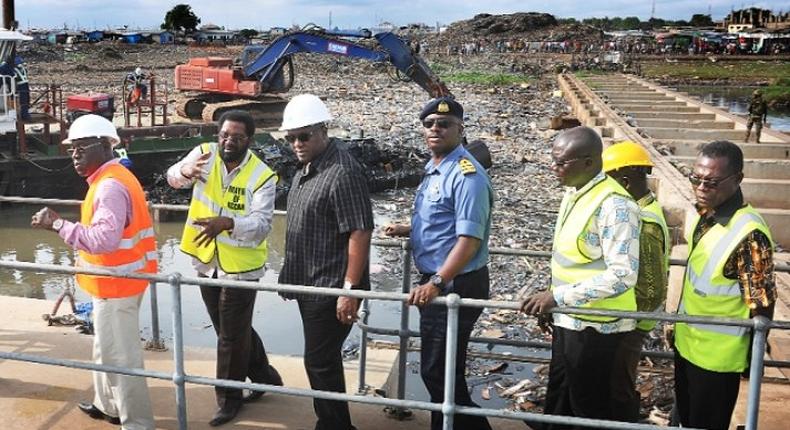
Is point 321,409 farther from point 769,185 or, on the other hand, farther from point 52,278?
point 769,185

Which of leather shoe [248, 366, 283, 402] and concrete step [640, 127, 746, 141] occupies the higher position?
concrete step [640, 127, 746, 141]

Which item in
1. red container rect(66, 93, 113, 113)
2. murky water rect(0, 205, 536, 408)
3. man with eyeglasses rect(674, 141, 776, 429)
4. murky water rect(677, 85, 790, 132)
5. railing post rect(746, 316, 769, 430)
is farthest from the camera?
murky water rect(677, 85, 790, 132)

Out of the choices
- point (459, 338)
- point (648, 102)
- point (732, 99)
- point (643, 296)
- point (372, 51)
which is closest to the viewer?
point (643, 296)

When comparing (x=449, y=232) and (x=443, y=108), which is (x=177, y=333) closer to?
(x=449, y=232)

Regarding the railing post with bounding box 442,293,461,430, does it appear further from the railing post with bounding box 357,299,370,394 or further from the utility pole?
the utility pole

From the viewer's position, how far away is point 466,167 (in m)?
3.52

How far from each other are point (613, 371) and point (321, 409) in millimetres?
1412

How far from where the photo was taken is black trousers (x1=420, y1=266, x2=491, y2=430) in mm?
3602

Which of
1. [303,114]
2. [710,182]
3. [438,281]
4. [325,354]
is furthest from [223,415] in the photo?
[710,182]

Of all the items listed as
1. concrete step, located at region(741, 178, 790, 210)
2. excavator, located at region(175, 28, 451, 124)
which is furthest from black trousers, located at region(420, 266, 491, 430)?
excavator, located at region(175, 28, 451, 124)

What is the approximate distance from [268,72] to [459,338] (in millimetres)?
17610

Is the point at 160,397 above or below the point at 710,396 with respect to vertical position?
below

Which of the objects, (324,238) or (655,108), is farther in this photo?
(655,108)

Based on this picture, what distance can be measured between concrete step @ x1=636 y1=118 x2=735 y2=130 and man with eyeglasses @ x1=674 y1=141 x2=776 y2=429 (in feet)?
63.2
